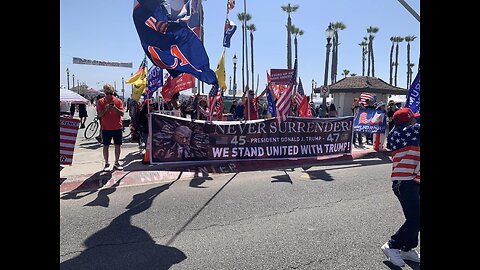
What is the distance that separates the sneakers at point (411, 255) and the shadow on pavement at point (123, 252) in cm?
238

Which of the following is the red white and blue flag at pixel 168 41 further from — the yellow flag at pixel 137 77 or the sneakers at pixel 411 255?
the sneakers at pixel 411 255

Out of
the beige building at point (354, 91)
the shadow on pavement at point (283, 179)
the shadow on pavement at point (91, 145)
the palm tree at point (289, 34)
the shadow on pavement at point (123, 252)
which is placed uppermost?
the palm tree at point (289, 34)

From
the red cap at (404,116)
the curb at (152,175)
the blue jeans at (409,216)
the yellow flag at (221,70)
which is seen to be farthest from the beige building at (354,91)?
the blue jeans at (409,216)

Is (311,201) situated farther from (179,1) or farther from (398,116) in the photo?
(179,1)

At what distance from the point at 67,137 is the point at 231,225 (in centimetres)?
424

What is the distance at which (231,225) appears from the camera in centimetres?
433

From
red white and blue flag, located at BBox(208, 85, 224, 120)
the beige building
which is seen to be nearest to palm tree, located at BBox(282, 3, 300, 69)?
the beige building

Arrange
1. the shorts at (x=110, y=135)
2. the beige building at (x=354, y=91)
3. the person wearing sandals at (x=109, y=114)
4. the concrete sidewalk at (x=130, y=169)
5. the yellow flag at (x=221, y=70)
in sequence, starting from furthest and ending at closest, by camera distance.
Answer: the beige building at (x=354, y=91), the yellow flag at (x=221, y=70), the shorts at (x=110, y=135), the person wearing sandals at (x=109, y=114), the concrete sidewalk at (x=130, y=169)

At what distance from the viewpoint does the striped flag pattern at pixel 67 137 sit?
21.3ft

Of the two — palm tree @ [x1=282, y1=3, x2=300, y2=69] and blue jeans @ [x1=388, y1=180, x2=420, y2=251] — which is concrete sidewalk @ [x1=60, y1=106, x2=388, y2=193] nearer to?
blue jeans @ [x1=388, y1=180, x2=420, y2=251]

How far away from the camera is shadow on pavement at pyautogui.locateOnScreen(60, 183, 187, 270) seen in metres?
3.25
